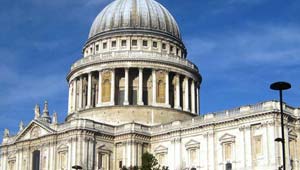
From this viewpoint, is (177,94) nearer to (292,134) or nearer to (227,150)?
(227,150)

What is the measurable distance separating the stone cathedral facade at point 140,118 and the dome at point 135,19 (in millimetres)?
174

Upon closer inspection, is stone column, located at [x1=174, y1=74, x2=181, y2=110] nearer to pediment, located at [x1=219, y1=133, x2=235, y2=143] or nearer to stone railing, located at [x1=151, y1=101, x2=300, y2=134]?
stone railing, located at [x1=151, y1=101, x2=300, y2=134]

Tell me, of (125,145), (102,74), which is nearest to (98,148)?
(125,145)

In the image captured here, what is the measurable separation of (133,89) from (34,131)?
16356mm

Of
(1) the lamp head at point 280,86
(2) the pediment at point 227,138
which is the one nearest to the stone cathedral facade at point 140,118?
(2) the pediment at point 227,138

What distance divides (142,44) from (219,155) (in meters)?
27.4

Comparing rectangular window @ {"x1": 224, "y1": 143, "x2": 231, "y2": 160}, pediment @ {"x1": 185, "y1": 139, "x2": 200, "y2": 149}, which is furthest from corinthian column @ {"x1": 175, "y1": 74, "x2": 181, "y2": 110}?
rectangular window @ {"x1": 224, "y1": 143, "x2": 231, "y2": 160}

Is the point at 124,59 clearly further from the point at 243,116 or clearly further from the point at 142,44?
the point at 243,116

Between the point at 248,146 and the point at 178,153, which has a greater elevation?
the point at 248,146

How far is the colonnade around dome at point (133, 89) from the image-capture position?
300ft

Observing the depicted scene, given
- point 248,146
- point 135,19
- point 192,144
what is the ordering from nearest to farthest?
point 248,146
point 192,144
point 135,19

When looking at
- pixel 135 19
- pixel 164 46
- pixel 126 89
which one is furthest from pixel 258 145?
pixel 135 19

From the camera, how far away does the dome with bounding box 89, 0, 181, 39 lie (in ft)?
321

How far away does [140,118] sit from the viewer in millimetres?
88938
